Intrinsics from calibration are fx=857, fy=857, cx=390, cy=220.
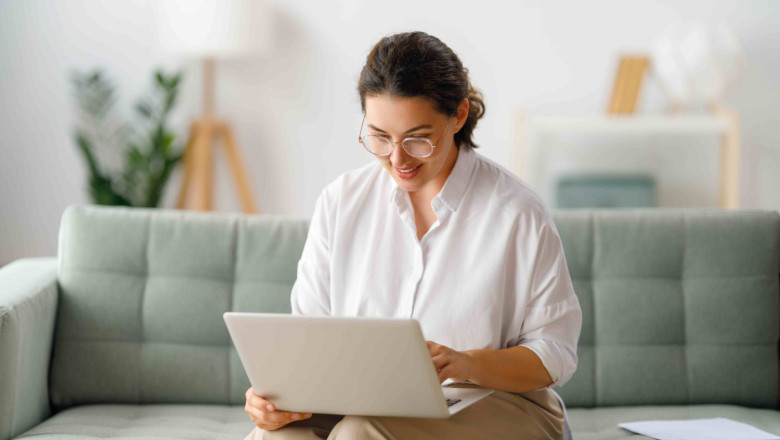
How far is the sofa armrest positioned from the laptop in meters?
0.67

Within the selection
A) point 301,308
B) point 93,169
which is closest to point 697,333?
point 301,308

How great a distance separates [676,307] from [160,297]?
1230mm

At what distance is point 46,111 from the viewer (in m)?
4.09

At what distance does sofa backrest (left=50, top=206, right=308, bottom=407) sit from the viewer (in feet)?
6.66

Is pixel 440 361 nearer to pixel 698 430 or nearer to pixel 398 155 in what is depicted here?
pixel 398 155

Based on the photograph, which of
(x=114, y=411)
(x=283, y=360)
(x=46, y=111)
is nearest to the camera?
(x=283, y=360)

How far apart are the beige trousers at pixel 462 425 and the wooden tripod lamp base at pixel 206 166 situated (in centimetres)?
259

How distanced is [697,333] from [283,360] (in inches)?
43.9

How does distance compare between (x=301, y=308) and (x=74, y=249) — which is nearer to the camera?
(x=301, y=308)

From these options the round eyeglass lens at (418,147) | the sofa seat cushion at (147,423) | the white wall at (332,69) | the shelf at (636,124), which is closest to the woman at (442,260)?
the round eyeglass lens at (418,147)

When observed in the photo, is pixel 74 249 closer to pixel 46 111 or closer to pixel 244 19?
pixel 244 19

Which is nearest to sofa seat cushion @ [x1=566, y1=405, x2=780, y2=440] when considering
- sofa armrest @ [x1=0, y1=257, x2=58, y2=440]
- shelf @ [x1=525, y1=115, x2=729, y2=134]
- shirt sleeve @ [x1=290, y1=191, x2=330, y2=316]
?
shirt sleeve @ [x1=290, y1=191, x2=330, y2=316]

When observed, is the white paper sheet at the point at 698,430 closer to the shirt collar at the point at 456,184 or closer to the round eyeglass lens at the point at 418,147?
the shirt collar at the point at 456,184

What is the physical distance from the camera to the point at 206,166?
13.0ft
